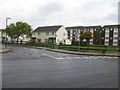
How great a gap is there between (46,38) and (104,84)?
213 feet

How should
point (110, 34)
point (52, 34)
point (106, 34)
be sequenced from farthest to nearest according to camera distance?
point (106, 34), point (110, 34), point (52, 34)

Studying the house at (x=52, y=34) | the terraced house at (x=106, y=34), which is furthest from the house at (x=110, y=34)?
the house at (x=52, y=34)

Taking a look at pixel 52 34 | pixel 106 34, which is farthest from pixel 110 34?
pixel 52 34

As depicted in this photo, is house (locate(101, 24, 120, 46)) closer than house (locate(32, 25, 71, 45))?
No

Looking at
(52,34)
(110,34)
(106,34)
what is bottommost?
(52,34)

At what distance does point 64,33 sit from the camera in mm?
71688

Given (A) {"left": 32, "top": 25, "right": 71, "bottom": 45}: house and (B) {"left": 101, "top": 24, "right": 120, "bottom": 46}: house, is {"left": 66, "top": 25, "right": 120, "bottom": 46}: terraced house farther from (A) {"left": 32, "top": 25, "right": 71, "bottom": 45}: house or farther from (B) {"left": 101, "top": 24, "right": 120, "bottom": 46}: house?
(A) {"left": 32, "top": 25, "right": 71, "bottom": 45}: house

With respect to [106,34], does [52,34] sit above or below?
below

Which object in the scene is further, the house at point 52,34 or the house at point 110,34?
the house at point 110,34

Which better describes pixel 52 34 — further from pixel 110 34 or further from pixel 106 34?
pixel 110 34

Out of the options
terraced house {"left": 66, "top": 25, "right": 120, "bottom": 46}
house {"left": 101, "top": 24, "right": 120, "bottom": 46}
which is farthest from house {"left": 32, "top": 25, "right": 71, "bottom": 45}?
house {"left": 101, "top": 24, "right": 120, "bottom": 46}

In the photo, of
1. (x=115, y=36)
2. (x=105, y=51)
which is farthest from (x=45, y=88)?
(x=115, y=36)

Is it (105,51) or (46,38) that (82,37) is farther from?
(105,51)

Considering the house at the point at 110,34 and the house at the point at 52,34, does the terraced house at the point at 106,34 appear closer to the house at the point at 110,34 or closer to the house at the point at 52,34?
the house at the point at 110,34
